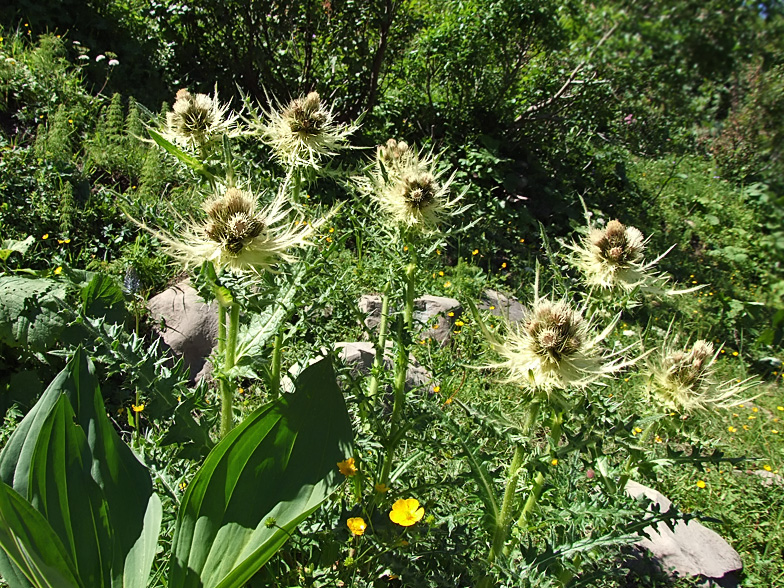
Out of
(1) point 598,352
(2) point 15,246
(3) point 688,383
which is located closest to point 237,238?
(1) point 598,352

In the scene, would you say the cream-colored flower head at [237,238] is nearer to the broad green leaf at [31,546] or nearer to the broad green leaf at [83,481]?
the broad green leaf at [83,481]

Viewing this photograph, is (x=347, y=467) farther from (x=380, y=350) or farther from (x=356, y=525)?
(x=380, y=350)

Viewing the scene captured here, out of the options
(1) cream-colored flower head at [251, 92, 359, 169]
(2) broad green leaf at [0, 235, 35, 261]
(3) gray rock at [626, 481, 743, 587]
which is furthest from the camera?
(2) broad green leaf at [0, 235, 35, 261]

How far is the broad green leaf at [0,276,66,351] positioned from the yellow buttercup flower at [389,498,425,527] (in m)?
1.88

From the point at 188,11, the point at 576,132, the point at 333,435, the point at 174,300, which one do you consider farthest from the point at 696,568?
the point at 188,11

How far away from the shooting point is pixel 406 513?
1.73 meters

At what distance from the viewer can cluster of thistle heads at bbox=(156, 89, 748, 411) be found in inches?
66.5

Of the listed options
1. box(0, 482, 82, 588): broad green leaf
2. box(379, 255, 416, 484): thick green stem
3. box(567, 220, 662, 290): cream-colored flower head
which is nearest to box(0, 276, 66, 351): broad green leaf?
box(0, 482, 82, 588): broad green leaf

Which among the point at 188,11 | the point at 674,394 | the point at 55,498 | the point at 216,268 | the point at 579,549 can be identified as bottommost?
the point at 579,549

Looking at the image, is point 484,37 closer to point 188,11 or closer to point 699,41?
point 188,11

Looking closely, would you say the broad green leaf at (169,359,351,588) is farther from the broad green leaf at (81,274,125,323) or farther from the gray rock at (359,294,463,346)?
the gray rock at (359,294,463,346)

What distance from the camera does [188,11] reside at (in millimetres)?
5664

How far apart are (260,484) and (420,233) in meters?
1.02

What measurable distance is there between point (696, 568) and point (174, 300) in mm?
3027
